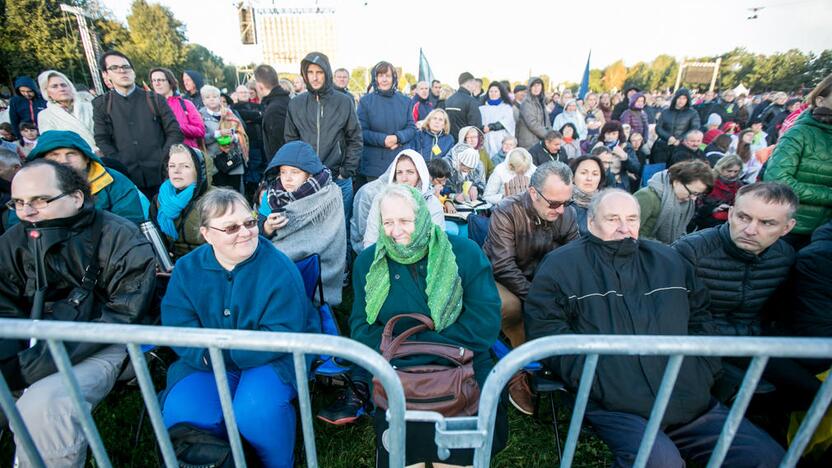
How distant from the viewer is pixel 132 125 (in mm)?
4234

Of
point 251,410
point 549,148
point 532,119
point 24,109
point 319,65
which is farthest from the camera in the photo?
point 532,119

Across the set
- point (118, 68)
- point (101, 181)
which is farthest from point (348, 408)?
point (118, 68)

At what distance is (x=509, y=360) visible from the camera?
1127 mm

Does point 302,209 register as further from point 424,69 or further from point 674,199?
point 424,69

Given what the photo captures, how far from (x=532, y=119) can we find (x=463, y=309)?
6.83 metres

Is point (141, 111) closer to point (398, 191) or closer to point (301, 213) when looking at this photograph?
point (301, 213)

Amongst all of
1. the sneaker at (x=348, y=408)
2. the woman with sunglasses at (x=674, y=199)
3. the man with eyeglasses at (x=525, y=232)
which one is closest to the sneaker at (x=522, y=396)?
the man with eyeglasses at (x=525, y=232)

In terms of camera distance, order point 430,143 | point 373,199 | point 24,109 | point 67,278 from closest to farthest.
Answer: point 67,278 → point 373,199 → point 430,143 → point 24,109

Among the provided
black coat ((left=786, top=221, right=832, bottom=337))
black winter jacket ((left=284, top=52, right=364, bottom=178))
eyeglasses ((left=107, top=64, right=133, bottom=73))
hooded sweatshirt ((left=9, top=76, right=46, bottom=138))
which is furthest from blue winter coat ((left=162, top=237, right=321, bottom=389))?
hooded sweatshirt ((left=9, top=76, right=46, bottom=138))

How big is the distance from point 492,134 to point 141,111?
6.21 m

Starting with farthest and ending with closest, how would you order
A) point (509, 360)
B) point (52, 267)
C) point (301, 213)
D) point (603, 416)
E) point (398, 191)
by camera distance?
point (301, 213)
point (398, 191)
point (52, 267)
point (603, 416)
point (509, 360)

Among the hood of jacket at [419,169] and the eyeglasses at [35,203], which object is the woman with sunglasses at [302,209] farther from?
the eyeglasses at [35,203]

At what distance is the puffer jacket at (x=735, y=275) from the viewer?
2473 mm

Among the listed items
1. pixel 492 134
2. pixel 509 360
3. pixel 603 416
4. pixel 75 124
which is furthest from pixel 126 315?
pixel 492 134
